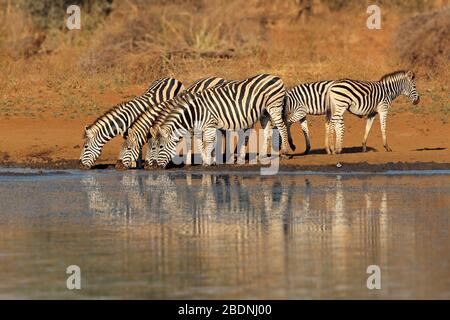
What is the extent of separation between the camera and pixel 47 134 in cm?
2327

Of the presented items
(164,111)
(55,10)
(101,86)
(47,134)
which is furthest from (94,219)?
(55,10)

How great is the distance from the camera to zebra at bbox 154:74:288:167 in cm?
1961

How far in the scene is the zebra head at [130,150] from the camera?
1958 centimetres

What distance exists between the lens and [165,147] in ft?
64.2

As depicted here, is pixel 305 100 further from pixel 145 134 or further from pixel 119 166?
pixel 119 166

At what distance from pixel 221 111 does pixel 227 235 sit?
7979 mm

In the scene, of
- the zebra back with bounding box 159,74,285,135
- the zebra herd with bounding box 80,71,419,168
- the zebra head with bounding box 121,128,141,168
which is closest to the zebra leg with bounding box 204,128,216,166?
the zebra herd with bounding box 80,71,419,168

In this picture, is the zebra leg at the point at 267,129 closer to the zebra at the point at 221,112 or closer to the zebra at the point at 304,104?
the zebra at the point at 304,104

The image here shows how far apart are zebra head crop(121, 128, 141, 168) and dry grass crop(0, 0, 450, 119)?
5.03 m

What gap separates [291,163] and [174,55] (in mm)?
9109

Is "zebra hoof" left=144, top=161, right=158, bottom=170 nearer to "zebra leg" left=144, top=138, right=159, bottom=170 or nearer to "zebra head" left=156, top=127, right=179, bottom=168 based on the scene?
"zebra leg" left=144, top=138, right=159, bottom=170

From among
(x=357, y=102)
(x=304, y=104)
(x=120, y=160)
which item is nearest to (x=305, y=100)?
(x=304, y=104)
